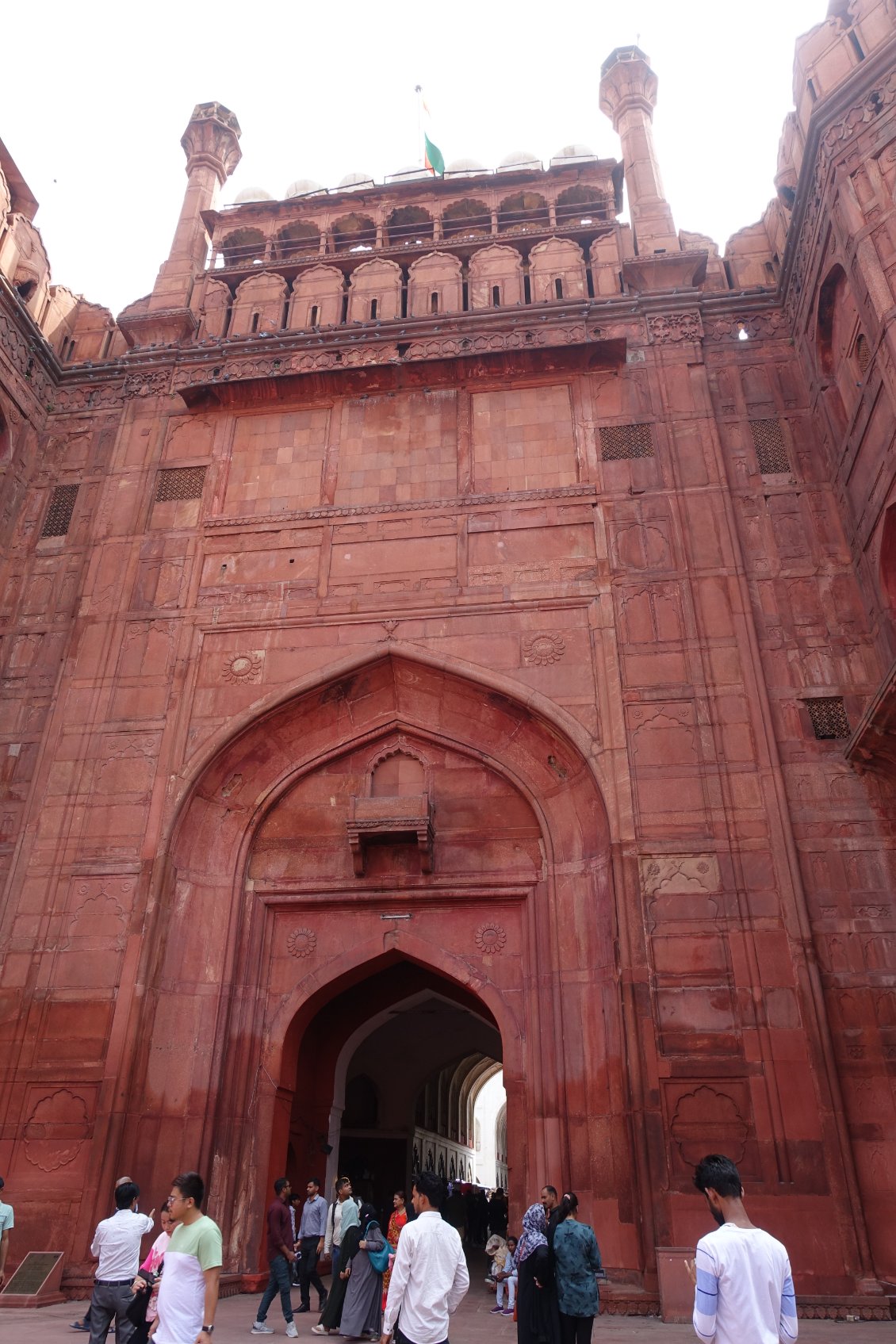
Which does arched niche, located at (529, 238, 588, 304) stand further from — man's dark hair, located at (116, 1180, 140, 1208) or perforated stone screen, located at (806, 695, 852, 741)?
man's dark hair, located at (116, 1180, 140, 1208)

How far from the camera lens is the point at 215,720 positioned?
10.8 meters

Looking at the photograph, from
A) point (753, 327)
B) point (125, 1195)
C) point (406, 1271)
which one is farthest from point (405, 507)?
point (406, 1271)

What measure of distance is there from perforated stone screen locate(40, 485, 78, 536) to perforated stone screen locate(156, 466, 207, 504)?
1.28 metres

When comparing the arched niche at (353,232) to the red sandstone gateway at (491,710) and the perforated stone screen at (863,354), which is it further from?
the perforated stone screen at (863,354)

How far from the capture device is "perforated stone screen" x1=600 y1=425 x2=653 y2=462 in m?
11.9

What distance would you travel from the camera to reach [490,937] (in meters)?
10.0

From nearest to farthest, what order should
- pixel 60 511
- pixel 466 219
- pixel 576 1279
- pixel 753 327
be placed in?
pixel 576 1279
pixel 753 327
pixel 60 511
pixel 466 219

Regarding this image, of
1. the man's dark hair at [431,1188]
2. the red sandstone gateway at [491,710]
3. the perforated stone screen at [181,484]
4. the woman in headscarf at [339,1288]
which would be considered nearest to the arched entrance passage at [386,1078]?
the red sandstone gateway at [491,710]

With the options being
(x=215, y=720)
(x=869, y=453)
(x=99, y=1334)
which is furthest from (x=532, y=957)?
(x=869, y=453)

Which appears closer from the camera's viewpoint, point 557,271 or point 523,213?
point 557,271

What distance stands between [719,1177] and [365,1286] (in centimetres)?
462

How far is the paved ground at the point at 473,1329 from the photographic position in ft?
21.0

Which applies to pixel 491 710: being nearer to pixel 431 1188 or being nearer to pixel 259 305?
pixel 431 1188

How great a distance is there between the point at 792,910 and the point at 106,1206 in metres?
7.00
